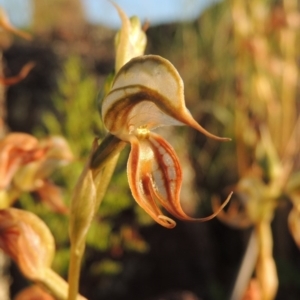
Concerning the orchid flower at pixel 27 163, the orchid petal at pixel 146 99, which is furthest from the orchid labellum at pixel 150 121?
the orchid flower at pixel 27 163

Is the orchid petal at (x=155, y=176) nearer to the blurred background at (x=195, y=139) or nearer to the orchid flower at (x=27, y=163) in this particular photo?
the orchid flower at (x=27, y=163)

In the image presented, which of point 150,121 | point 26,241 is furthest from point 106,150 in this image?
point 26,241

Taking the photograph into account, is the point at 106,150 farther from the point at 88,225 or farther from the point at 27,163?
the point at 27,163

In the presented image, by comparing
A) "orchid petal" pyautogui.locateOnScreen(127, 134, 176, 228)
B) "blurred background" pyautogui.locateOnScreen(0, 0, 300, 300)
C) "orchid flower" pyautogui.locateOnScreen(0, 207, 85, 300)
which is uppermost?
"orchid petal" pyautogui.locateOnScreen(127, 134, 176, 228)

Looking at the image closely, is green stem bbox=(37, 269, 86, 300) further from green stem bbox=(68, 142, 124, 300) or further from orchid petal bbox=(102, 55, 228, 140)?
orchid petal bbox=(102, 55, 228, 140)

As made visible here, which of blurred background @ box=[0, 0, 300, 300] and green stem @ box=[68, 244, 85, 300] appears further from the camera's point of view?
blurred background @ box=[0, 0, 300, 300]

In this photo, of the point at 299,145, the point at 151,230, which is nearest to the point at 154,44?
the point at 299,145

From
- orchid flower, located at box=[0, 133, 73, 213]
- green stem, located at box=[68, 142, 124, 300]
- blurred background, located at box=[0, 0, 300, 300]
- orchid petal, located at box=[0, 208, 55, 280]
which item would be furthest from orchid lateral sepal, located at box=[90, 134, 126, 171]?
blurred background, located at box=[0, 0, 300, 300]

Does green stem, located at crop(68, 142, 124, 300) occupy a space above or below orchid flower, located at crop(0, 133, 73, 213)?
above
